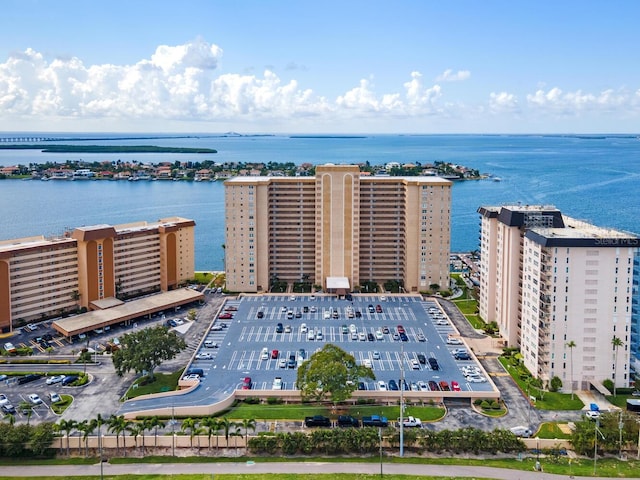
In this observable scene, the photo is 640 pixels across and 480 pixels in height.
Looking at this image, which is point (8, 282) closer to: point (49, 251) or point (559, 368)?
point (49, 251)

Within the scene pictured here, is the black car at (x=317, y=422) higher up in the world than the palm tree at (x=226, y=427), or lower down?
lower down

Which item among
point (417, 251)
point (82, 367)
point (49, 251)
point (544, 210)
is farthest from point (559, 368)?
point (49, 251)

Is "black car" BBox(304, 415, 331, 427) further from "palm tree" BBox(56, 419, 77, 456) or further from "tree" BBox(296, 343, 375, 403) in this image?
"palm tree" BBox(56, 419, 77, 456)

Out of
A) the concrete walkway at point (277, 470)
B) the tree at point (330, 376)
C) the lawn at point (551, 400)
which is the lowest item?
the concrete walkway at point (277, 470)

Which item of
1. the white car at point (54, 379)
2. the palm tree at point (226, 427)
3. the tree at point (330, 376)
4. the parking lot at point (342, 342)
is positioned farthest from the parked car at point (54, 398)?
the tree at point (330, 376)

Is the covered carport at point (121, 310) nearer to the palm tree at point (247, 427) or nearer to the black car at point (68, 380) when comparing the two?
the black car at point (68, 380)
